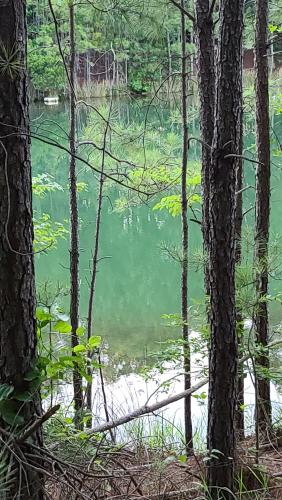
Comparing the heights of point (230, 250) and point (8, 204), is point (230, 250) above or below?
below

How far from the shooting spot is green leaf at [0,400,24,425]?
74.4 inches

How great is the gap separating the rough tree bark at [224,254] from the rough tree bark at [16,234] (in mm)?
859

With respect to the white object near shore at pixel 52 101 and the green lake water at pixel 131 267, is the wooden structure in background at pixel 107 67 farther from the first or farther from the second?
the white object near shore at pixel 52 101

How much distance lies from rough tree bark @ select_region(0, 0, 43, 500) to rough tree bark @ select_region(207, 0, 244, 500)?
0.86 m

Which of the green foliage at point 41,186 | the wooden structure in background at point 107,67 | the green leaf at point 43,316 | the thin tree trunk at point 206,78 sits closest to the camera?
the green leaf at point 43,316

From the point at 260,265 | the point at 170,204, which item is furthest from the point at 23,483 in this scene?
the point at 170,204

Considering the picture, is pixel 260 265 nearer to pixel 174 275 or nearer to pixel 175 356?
pixel 175 356

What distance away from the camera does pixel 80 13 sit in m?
7.45

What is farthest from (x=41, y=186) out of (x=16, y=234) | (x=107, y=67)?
(x=107, y=67)

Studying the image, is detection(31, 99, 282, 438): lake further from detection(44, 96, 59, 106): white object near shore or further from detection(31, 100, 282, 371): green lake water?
detection(44, 96, 59, 106): white object near shore

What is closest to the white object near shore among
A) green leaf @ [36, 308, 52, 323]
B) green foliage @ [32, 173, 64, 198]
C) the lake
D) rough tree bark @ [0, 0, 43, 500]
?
the lake

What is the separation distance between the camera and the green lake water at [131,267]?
7989 millimetres

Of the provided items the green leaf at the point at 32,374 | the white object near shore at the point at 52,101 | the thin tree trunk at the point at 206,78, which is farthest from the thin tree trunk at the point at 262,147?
the white object near shore at the point at 52,101

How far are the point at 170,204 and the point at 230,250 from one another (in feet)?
11.5
